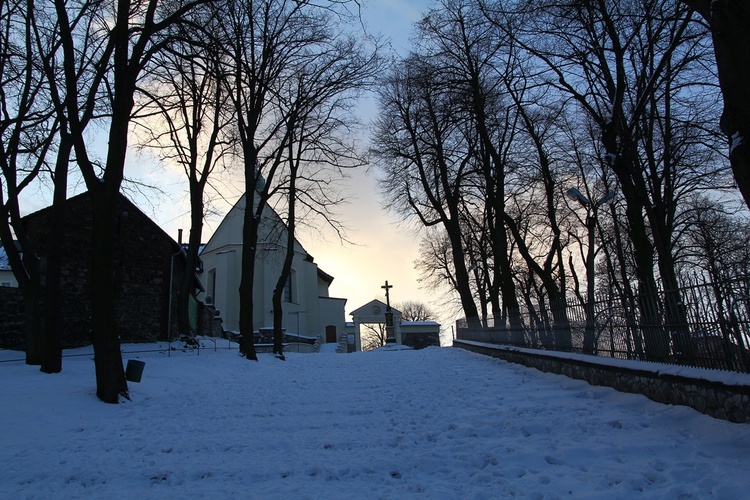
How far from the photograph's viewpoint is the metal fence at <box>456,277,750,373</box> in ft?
16.1

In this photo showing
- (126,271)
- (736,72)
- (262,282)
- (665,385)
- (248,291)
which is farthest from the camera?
(262,282)

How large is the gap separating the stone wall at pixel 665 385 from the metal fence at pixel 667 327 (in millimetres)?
299

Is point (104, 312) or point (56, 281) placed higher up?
point (56, 281)

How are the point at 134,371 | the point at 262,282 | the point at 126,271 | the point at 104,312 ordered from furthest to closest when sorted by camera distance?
the point at 262,282, the point at 126,271, the point at 134,371, the point at 104,312

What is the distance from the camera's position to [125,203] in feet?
69.2

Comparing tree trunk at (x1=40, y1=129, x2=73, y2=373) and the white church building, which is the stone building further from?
the white church building

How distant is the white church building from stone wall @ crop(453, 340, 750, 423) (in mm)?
27412

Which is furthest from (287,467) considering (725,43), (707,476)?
(725,43)

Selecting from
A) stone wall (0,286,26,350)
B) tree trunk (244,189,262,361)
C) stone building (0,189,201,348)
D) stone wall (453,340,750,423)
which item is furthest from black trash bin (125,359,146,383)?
stone building (0,189,201,348)

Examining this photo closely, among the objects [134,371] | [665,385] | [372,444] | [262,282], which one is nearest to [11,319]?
[134,371]

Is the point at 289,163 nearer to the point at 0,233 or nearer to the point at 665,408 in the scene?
the point at 0,233

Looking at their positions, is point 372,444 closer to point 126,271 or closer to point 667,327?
point 667,327

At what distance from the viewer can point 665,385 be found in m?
5.61

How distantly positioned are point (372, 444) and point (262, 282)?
Answer: 33.9 meters
